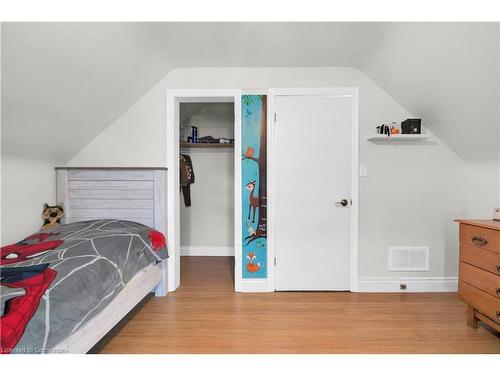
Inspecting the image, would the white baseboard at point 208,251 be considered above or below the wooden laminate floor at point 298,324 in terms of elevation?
above

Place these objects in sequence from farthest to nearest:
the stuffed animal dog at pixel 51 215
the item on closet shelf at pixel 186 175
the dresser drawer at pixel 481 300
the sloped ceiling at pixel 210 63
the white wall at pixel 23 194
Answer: the item on closet shelf at pixel 186 175, the stuffed animal dog at pixel 51 215, the white wall at pixel 23 194, the dresser drawer at pixel 481 300, the sloped ceiling at pixel 210 63

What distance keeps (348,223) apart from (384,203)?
41 cm

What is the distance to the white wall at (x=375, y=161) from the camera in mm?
2506

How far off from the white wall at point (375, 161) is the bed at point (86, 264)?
0.94ft

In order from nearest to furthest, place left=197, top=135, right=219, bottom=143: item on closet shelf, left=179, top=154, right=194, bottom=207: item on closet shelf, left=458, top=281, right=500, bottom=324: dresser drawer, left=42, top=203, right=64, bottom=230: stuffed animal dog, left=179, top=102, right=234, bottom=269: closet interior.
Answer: left=458, top=281, right=500, bottom=324: dresser drawer < left=42, top=203, right=64, bottom=230: stuffed animal dog < left=179, top=154, right=194, bottom=207: item on closet shelf < left=197, top=135, right=219, bottom=143: item on closet shelf < left=179, top=102, right=234, bottom=269: closet interior

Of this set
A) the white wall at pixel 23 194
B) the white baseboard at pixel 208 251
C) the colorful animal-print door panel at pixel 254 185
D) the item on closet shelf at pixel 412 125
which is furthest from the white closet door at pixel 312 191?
the white wall at pixel 23 194

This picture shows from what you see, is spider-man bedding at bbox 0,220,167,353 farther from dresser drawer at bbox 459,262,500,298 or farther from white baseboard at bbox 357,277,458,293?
dresser drawer at bbox 459,262,500,298

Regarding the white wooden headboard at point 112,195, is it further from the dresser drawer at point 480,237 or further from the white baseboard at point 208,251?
the dresser drawer at point 480,237

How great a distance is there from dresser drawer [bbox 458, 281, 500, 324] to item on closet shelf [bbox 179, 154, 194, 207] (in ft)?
9.99

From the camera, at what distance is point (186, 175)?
353cm

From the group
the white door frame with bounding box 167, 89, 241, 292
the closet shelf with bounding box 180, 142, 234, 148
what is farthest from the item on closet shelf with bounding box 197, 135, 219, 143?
the white door frame with bounding box 167, 89, 241, 292

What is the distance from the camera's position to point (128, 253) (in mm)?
1849

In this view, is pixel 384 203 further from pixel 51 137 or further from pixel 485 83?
pixel 51 137

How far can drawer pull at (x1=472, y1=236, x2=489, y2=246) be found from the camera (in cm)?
176
